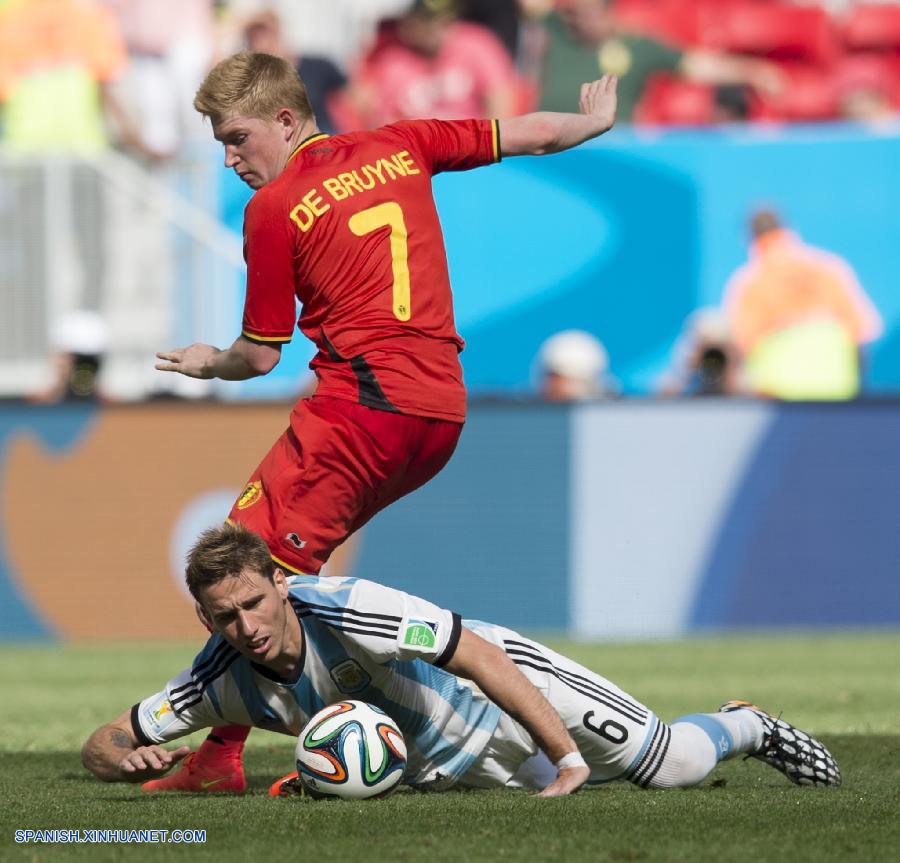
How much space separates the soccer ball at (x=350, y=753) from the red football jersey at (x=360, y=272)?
1052 mm

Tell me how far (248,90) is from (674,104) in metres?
11.1

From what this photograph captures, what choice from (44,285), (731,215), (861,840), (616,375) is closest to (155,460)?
(44,285)

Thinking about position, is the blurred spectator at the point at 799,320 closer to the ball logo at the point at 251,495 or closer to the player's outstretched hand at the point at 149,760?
the ball logo at the point at 251,495

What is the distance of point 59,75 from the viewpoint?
50.9 ft

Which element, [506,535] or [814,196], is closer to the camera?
[506,535]

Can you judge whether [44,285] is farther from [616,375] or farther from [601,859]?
[601,859]

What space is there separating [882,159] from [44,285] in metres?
6.87

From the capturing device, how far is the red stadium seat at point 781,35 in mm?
16906

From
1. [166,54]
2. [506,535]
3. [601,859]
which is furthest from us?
[166,54]

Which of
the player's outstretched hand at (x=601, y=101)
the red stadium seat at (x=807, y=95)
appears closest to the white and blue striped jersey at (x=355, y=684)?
the player's outstretched hand at (x=601, y=101)

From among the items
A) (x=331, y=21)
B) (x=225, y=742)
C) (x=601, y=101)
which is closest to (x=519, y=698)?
(x=225, y=742)

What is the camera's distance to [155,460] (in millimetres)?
12734

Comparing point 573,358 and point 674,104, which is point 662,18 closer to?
point 674,104

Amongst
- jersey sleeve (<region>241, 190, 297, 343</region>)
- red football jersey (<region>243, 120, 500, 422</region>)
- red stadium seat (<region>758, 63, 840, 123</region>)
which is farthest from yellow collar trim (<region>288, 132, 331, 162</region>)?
red stadium seat (<region>758, 63, 840, 123</region>)
